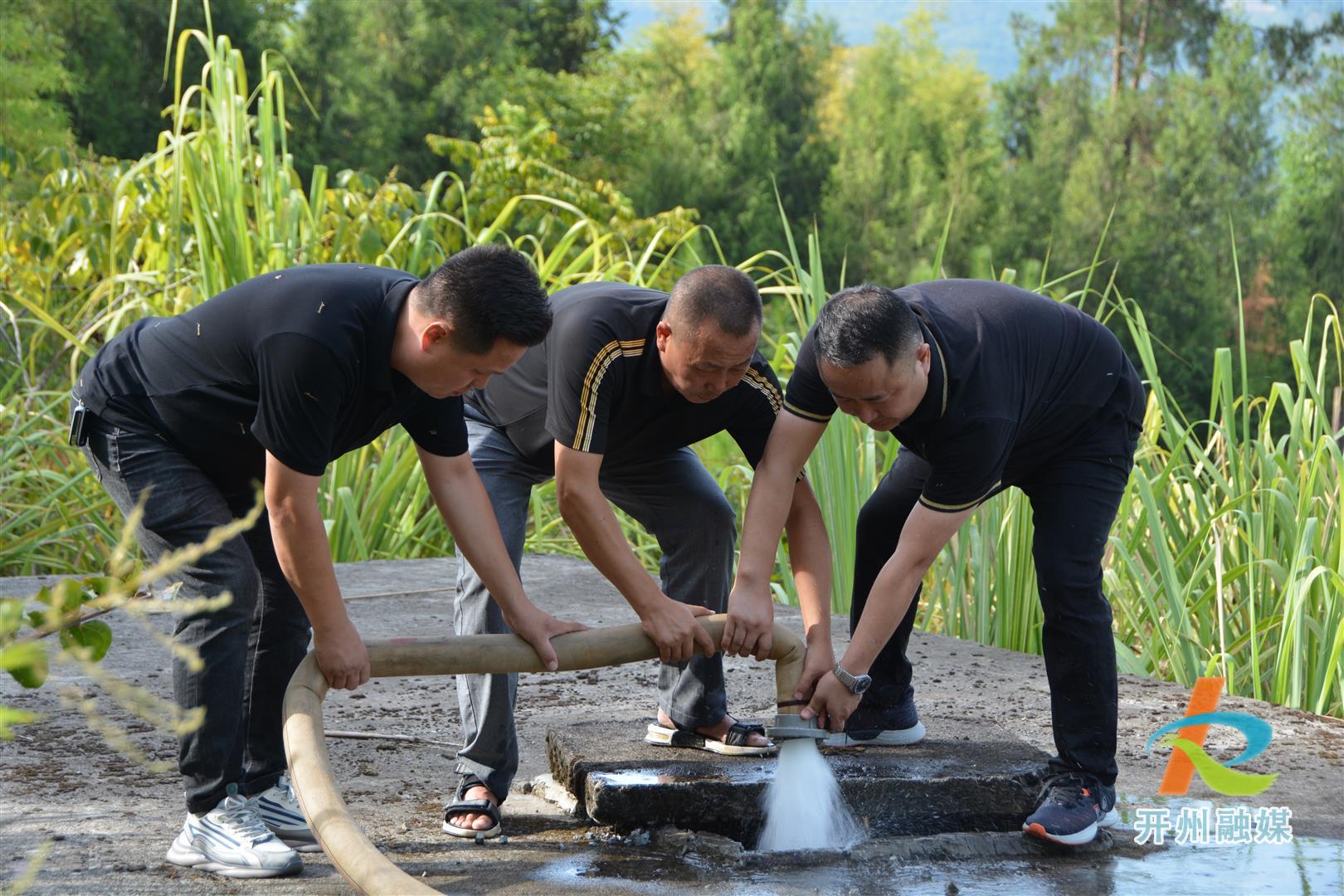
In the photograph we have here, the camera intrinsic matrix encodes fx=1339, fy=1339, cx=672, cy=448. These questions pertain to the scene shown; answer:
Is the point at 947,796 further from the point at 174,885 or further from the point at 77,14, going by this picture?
the point at 77,14

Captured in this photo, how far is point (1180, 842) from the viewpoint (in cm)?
310

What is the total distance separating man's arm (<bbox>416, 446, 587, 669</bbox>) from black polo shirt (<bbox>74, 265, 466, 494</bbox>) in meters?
0.04

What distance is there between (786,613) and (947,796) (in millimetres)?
2084

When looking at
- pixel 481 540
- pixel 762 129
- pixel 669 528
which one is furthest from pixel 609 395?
pixel 762 129

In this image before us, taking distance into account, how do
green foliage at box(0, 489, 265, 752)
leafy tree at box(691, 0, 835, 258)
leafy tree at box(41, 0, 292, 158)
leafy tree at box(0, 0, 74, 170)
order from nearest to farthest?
green foliage at box(0, 489, 265, 752), leafy tree at box(0, 0, 74, 170), leafy tree at box(41, 0, 292, 158), leafy tree at box(691, 0, 835, 258)

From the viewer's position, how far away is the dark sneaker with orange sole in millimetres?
2979

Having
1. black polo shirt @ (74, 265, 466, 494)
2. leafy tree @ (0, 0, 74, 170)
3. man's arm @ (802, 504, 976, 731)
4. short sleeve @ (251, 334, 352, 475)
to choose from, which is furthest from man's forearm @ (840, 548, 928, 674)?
leafy tree @ (0, 0, 74, 170)

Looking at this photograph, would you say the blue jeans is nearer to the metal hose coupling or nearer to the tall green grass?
the metal hose coupling

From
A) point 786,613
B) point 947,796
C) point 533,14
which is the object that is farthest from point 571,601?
point 533,14

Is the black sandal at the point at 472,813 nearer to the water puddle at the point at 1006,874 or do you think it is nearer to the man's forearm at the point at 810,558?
the water puddle at the point at 1006,874

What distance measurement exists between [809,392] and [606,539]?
0.58 meters

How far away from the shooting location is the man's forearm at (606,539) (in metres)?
2.91

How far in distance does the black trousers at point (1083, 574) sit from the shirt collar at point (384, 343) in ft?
5.17

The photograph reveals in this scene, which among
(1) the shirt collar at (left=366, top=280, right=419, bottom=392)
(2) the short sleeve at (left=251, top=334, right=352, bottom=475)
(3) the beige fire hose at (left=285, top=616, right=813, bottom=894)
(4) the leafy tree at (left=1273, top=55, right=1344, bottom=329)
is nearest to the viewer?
(3) the beige fire hose at (left=285, top=616, right=813, bottom=894)
